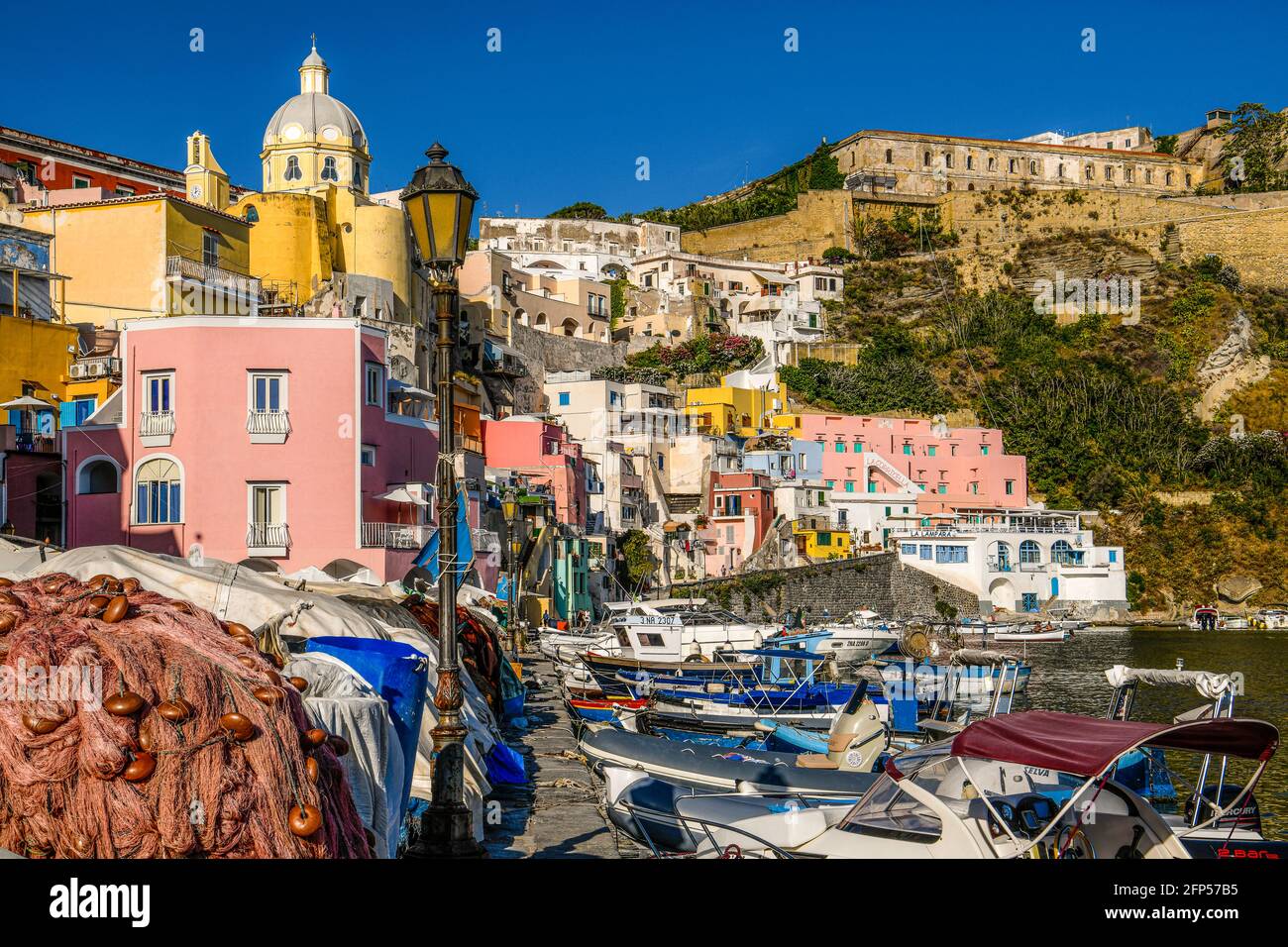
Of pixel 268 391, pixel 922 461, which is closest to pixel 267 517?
pixel 268 391

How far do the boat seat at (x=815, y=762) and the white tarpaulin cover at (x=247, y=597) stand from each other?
5288 millimetres

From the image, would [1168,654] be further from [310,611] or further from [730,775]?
[310,611]

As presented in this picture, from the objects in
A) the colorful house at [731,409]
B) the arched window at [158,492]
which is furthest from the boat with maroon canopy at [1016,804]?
the colorful house at [731,409]

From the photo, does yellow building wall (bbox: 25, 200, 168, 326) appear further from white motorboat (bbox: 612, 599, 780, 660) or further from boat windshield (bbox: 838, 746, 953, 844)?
boat windshield (bbox: 838, 746, 953, 844)

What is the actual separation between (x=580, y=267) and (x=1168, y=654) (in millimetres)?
52855

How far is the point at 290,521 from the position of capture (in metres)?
26.4

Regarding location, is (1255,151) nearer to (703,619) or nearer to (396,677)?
(703,619)

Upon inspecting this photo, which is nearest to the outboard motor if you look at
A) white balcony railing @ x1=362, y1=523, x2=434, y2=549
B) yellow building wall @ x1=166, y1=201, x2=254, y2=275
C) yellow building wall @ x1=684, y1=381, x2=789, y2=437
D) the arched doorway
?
white balcony railing @ x1=362, y1=523, x2=434, y2=549

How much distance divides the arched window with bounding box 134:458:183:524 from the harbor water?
20.8 metres

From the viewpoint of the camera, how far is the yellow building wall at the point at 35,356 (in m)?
33.4

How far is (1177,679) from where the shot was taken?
52.2 ft

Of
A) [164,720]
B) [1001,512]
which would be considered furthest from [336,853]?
[1001,512]

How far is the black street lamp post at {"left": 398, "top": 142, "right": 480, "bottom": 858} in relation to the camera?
8.24m

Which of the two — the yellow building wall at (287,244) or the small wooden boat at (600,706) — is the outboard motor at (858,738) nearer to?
the small wooden boat at (600,706)
